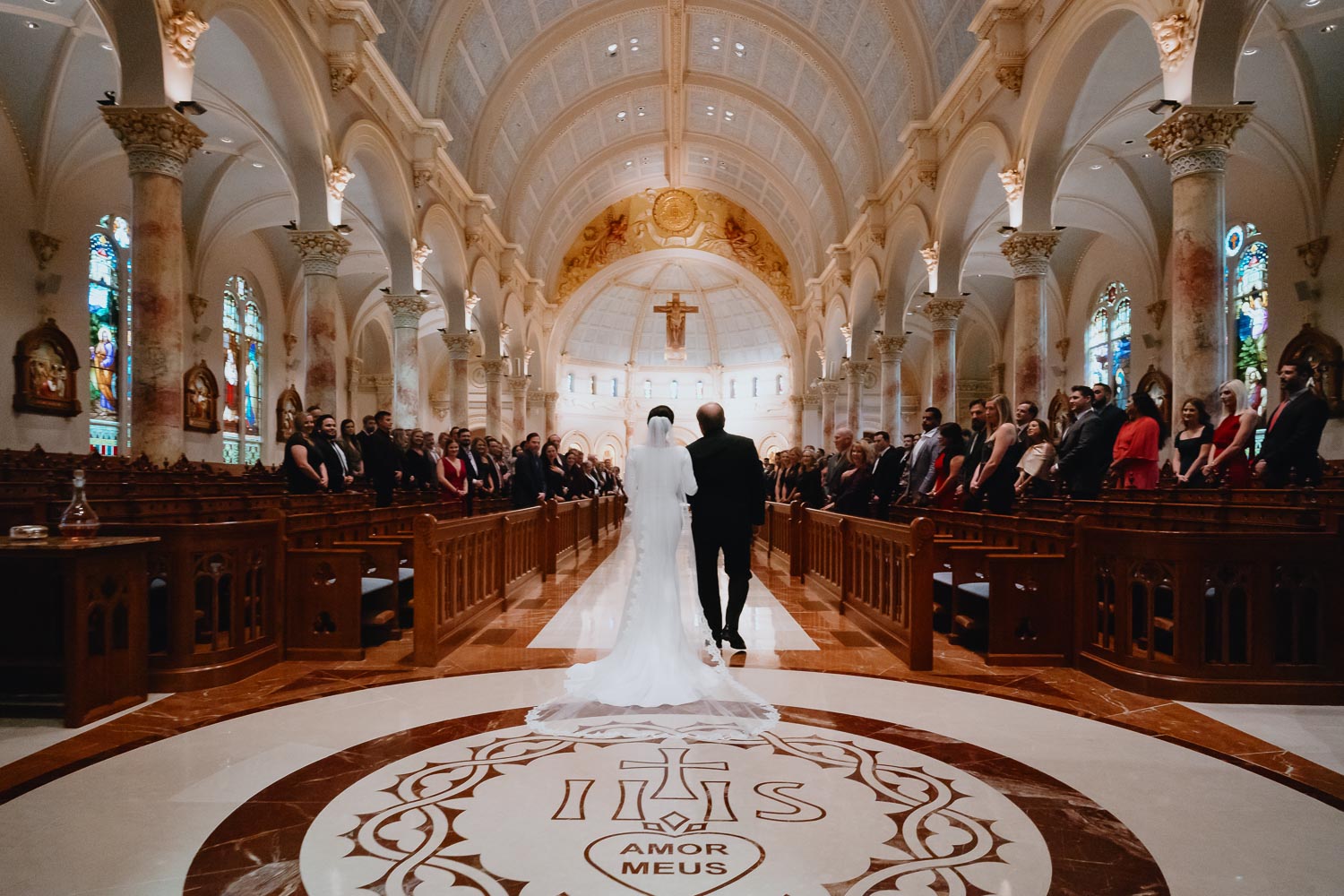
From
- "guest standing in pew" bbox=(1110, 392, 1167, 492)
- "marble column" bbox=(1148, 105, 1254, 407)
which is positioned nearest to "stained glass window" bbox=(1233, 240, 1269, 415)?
"marble column" bbox=(1148, 105, 1254, 407)

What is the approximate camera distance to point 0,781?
3.10 meters

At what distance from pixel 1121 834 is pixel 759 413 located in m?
35.3

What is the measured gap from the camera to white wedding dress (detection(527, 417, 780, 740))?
151 inches

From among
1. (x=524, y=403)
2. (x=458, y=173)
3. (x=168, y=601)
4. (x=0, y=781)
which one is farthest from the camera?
(x=524, y=403)

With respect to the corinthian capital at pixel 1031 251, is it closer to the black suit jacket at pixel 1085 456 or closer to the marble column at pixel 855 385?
the black suit jacket at pixel 1085 456

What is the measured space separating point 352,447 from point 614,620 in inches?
231

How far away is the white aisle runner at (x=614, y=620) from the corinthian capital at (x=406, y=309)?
8.72m

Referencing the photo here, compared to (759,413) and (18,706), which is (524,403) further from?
(18,706)

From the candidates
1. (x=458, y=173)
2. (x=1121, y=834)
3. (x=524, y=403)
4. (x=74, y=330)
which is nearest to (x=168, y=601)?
(x=1121, y=834)

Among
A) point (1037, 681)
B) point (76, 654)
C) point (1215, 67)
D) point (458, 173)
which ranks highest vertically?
point (458, 173)

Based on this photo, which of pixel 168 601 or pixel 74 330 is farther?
pixel 74 330

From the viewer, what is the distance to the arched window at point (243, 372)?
68.6ft

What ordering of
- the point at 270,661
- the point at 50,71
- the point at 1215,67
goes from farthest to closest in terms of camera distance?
the point at 50,71
the point at 1215,67
the point at 270,661

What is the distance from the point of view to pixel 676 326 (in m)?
33.4
